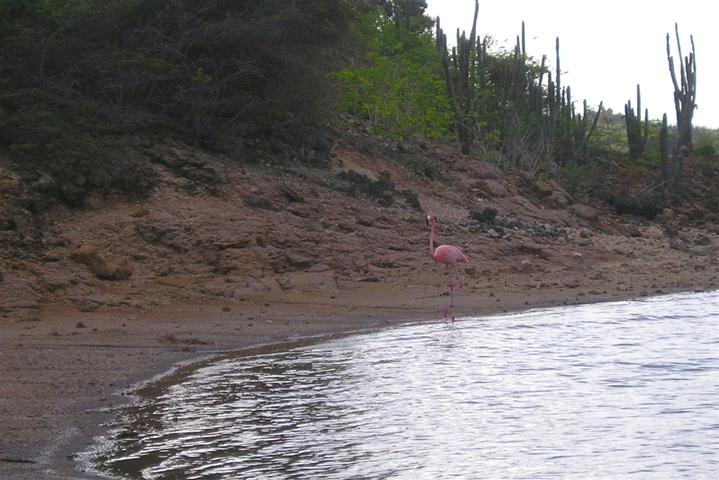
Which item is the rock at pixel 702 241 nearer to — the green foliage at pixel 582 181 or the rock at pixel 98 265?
the green foliage at pixel 582 181

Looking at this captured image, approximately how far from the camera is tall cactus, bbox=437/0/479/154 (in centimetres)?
3111

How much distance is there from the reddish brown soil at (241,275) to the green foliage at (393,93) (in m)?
4.87

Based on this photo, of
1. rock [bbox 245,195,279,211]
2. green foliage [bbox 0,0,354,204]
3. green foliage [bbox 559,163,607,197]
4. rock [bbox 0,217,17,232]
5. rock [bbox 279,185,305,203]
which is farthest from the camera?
green foliage [bbox 559,163,607,197]

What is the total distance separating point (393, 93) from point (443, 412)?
2015 centimetres

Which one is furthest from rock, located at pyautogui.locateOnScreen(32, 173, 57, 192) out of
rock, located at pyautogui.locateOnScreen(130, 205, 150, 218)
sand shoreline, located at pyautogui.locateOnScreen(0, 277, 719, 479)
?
sand shoreline, located at pyautogui.locateOnScreen(0, 277, 719, 479)

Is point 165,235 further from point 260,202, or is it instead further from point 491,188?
point 491,188

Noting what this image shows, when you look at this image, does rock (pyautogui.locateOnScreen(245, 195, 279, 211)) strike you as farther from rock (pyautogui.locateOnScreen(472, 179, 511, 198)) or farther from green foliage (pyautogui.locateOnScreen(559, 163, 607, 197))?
green foliage (pyautogui.locateOnScreen(559, 163, 607, 197))

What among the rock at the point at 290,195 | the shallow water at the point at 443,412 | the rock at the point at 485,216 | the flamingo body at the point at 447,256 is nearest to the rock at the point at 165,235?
the rock at the point at 290,195

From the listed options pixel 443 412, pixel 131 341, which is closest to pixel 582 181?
pixel 131 341

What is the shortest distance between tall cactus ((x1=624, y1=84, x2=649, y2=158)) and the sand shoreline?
23.6m

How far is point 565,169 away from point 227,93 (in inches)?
611

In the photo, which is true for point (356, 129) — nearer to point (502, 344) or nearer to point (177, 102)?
point (177, 102)

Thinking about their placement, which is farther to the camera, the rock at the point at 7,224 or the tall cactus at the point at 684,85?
the tall cactus at the point at 684,85

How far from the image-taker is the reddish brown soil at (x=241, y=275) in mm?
9383
